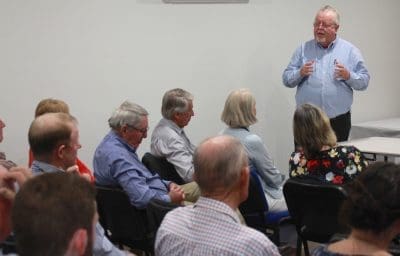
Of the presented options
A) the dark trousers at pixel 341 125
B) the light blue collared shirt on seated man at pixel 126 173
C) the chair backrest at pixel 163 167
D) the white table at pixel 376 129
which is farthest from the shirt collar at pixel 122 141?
the white table at pixel 376 129

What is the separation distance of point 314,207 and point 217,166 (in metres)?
1.35

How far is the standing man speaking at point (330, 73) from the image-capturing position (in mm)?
5113

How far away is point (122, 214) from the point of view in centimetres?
331

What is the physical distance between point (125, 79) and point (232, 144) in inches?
121

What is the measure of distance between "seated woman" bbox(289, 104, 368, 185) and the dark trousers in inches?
68.2

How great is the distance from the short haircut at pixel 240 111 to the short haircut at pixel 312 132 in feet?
1.78

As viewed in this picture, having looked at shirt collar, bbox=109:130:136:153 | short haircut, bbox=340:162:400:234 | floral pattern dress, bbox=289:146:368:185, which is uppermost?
short haircut, bbox=340:162:400:234

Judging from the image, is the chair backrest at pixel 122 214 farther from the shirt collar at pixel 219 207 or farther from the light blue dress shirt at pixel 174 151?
the shirt collar at pixel 219 207

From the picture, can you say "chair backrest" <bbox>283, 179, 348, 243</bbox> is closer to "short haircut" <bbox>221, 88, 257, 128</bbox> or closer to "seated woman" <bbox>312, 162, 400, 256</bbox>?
"short haircut" <bbox>221, 88, 257, 128</bbox>

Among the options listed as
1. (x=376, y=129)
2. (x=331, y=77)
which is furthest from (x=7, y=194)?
(x=376, y=129)

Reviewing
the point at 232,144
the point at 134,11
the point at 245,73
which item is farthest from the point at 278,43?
the point at 232,144

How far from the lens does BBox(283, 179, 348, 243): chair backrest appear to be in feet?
10.4

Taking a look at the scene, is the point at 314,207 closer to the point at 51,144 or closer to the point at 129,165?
the point at 129,165

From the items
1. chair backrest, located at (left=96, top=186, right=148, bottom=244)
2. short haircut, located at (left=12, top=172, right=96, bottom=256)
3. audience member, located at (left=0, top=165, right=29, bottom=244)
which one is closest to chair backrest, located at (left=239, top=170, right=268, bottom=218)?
chair backrest, located at (left=96, top=186, right=148, bottom=244)
